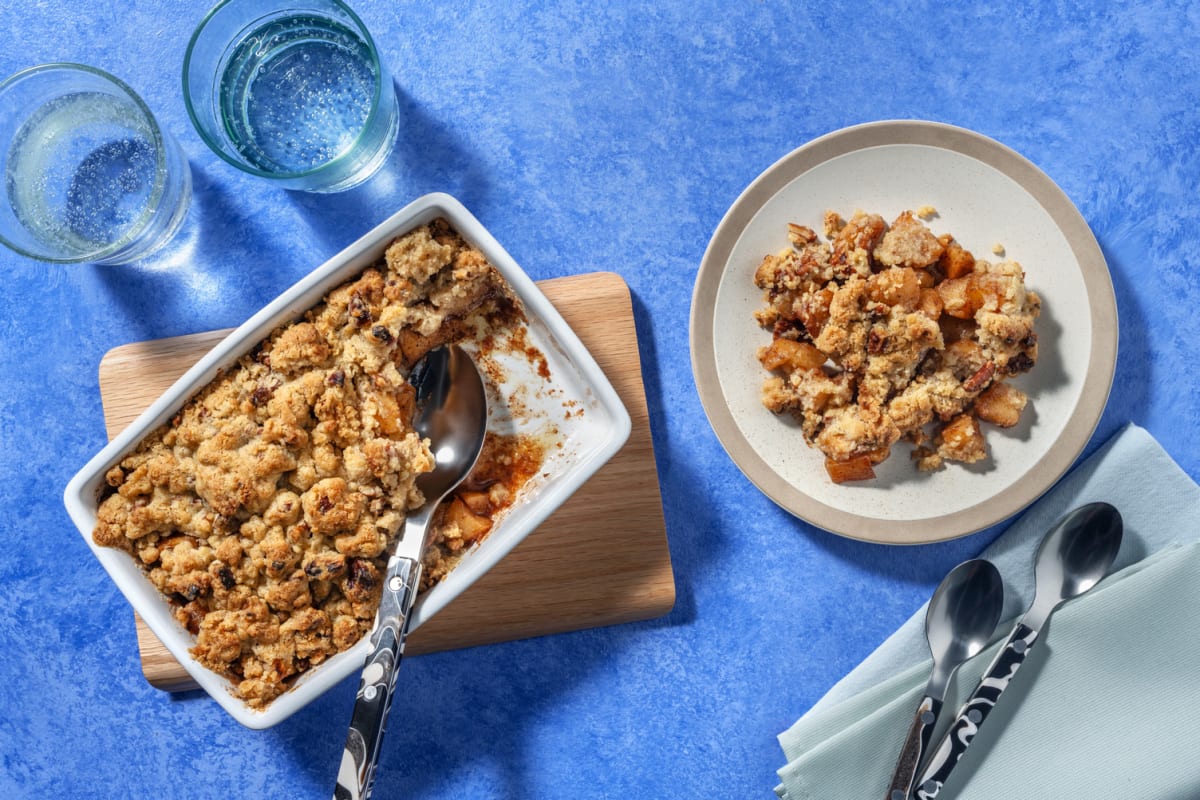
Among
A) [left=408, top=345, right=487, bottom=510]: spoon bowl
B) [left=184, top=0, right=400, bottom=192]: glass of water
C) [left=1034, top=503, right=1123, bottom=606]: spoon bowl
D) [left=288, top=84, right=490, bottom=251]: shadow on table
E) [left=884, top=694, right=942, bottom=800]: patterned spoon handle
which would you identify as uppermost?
[left=184, top=0, right=400, bottom=192]: glass of water

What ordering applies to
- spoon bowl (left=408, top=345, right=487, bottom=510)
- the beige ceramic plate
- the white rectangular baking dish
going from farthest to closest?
1. the beige ceramic plate
2. spoon bowl (left=408, top=345, right=487, bottom=510)
3. the white rectangular baking dish

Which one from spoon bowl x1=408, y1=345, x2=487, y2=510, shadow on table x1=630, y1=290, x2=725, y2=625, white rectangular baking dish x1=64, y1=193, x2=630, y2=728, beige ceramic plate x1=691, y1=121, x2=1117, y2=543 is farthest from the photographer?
shadow on table x1=630, y1=290, x2=725, y2=625

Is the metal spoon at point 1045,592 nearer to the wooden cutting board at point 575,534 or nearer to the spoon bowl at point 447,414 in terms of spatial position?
the wooden cutting board at point 575,534

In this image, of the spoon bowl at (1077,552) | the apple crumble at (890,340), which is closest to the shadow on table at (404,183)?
the apple crumble at (890,340)

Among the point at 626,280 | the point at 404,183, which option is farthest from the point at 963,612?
the point at 404,183

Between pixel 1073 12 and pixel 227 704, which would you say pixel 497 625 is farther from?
pixel 1073 12

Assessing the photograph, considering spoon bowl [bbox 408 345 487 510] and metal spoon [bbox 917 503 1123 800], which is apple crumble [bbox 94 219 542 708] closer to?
spoon bowl [bbox 408 345 487 510]

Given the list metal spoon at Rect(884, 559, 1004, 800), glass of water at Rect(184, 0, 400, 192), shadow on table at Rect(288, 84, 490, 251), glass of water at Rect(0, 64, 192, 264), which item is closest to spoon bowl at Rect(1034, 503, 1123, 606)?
metal spoon at Rect(884, 559, 1004, 800)
